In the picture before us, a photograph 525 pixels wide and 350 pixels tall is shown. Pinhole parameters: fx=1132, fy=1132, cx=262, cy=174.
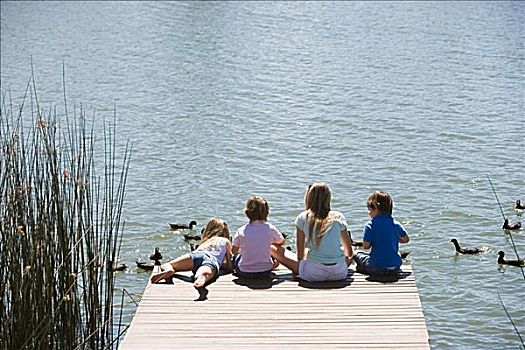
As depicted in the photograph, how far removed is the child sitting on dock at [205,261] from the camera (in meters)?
8.12

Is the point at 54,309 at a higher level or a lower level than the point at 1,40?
lower

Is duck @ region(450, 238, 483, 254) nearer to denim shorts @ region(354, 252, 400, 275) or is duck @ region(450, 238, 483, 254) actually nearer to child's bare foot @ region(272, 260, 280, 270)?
denim shorts @ region(354, 252, 400, 275)

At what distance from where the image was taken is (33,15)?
28.7 metres

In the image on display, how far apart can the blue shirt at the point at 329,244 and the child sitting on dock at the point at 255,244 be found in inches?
11.2

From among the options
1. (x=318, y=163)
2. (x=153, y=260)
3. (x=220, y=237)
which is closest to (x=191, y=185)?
(x=318, y=163)

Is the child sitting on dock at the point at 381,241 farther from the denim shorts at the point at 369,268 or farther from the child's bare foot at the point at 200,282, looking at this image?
the child's bare foot at the point at 200,282

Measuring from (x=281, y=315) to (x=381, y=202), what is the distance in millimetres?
1329

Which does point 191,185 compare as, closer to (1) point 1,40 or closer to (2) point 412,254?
(2) point 412,254

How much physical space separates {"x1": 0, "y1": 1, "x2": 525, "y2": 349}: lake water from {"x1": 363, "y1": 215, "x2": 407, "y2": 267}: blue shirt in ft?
2.68

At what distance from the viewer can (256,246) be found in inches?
328

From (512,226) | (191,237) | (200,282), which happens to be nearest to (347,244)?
(200,282)

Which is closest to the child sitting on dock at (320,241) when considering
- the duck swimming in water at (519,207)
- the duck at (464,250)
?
the duck at (464,250)

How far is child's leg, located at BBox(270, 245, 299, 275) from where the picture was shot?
27.8ft

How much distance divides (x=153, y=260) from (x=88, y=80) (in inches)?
377
